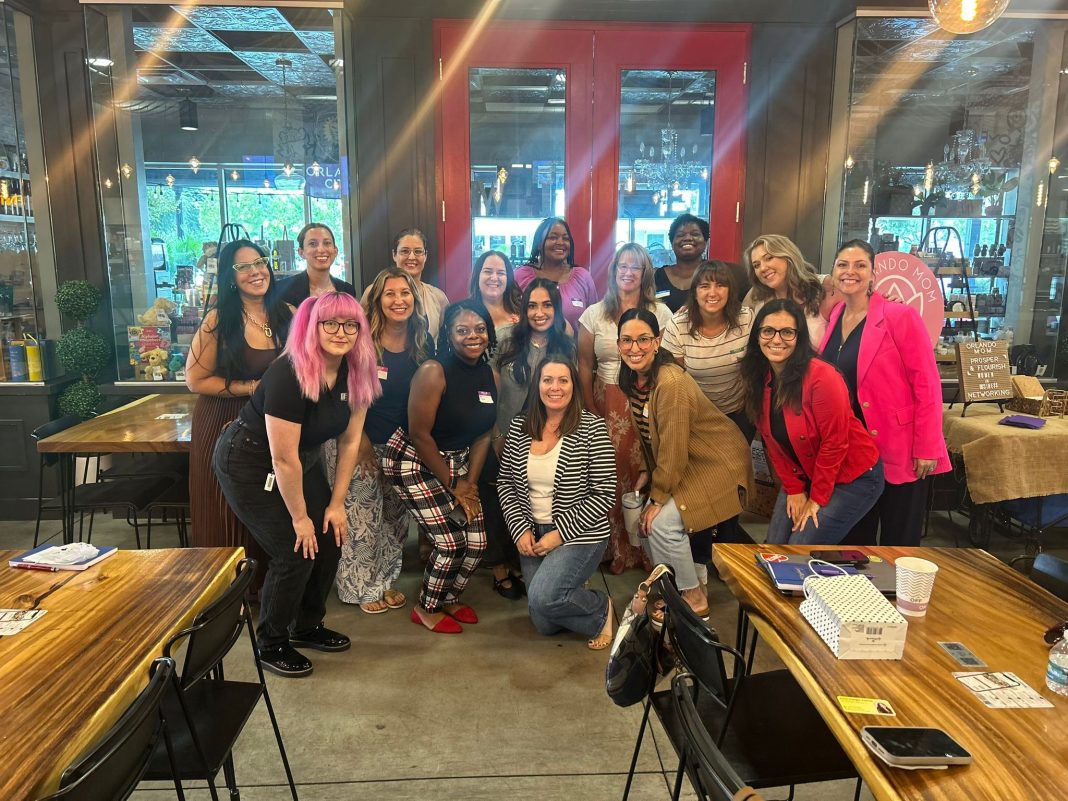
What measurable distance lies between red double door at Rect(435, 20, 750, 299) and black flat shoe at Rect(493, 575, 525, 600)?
7.01 ft

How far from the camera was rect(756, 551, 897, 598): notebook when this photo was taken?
199 centimetres

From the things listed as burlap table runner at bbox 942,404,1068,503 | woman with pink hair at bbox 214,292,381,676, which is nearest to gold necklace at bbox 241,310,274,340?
woman with pink hair at bbox 214,292,381,676

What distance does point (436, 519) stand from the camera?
3.34m

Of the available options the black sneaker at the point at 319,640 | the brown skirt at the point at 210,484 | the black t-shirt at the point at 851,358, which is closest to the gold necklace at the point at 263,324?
the brown skirt at the point at 210,484

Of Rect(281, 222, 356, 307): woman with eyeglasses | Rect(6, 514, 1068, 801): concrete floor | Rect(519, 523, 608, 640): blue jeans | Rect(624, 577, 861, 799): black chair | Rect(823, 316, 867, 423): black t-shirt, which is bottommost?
Rect(6, 514, 1068, 801): concrete floor

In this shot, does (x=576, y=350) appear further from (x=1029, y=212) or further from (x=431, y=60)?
(x=1029, y=212)

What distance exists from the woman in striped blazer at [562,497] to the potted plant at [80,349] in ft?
10.00

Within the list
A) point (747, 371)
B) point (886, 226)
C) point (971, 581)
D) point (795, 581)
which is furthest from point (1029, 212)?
point (795, 581)

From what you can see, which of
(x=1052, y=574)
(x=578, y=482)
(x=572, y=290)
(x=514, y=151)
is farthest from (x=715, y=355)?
(x=514, y=151)

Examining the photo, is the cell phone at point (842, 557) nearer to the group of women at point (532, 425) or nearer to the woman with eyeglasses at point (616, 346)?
the group of women at point (532, 425)

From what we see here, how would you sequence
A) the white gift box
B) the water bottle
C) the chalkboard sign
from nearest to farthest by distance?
the water bottle, the white gift box, the chalkboard sign

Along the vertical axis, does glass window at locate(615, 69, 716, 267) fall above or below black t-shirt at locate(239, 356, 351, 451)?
above

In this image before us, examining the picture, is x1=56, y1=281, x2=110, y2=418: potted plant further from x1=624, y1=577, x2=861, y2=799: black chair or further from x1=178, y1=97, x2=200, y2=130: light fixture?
x1=624, y1=577, x2=861, y2=799: black chair

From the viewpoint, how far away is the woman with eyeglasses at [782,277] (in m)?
3.50
